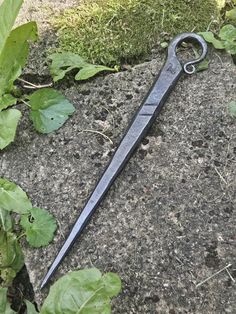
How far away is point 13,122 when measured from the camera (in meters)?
2.02

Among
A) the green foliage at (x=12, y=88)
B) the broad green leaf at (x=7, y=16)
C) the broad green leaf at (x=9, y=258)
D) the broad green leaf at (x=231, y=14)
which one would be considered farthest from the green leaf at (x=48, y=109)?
the broad green leaf at (x=231, y=14)

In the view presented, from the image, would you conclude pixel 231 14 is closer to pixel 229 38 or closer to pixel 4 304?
pixel 229 38

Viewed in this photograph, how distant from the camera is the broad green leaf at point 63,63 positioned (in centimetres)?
214

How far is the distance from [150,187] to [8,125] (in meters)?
0.48

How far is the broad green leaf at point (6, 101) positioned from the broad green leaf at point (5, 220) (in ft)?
1.06

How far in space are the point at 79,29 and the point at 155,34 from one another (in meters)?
0.26

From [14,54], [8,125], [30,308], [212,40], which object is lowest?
[30,308]

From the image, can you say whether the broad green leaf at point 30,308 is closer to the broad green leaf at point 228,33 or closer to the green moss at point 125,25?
the green moss at point 125,25

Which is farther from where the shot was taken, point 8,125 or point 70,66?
point 70,66

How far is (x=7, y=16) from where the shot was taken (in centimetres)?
203

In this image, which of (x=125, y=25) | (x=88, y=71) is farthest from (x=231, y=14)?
(x=88, y=71)

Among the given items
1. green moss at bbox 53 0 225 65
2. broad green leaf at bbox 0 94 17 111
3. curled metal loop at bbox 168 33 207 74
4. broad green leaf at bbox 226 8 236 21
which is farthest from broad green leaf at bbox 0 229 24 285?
broad green leaf at bbox 226 8 236 21

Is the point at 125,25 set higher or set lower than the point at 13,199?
higher

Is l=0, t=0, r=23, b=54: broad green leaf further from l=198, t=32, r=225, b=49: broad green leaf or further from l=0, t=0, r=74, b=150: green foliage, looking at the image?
l=198, t=32, r=225, b=49: broad green leaf
